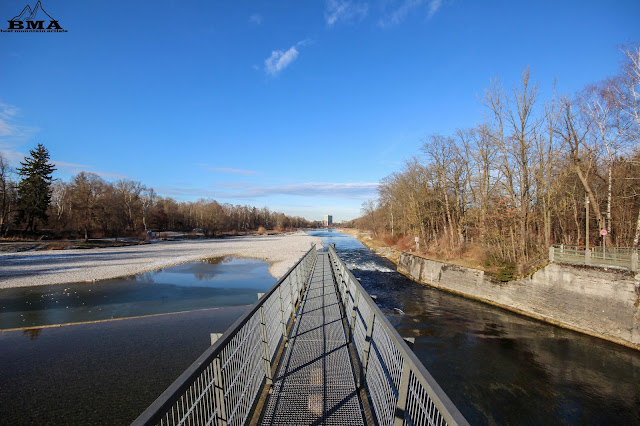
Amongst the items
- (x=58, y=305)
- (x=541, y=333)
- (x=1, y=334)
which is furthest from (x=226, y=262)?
(x=541, y=333)

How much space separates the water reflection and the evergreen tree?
36213mm

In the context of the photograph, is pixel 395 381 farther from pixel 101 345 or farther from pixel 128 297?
pixel 128 297

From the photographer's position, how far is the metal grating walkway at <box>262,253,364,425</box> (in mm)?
3062

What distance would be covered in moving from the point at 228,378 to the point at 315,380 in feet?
4.84

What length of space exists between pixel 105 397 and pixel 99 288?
12.8m

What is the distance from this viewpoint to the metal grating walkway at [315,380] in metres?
3.06

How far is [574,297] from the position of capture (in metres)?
11.9

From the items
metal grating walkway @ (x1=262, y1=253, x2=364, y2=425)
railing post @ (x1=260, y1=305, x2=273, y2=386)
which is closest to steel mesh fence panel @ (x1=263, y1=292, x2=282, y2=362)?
railing post @ (x1=260, y1=305, x2=273, y2=386)

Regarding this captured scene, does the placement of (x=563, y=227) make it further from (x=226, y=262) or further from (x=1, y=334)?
(x=1, y=334)

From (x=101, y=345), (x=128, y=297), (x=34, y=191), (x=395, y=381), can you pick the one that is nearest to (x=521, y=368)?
(x=395, y=381)

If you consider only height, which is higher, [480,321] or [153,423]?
[153,423]

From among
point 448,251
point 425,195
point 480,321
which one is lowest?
point 480,321

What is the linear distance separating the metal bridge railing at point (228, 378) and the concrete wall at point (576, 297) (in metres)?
13.0

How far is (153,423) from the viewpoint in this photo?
4.07 feet
